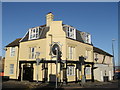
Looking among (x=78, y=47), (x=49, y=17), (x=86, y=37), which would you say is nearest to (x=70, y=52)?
(x=78, y=47)

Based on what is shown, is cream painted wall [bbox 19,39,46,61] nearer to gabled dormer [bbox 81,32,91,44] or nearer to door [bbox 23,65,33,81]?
door [bbox 23,65,33,81]

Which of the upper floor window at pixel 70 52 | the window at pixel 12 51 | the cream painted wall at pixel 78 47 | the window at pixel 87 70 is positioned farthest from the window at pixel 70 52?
the window at pixel 12 51

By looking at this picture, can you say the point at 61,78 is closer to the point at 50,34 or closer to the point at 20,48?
the point at 50,34

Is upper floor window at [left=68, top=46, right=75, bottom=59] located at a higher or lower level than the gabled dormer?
lower

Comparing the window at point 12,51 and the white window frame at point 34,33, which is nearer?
the white window frame at point 34,33

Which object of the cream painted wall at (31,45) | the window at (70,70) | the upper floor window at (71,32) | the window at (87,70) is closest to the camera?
the window at (70,70)

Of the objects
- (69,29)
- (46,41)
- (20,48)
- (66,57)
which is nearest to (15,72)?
(20,48)

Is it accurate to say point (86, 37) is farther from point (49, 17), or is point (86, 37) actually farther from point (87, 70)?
point (49, 17)

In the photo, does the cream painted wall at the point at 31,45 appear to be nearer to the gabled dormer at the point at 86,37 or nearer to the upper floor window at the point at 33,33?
the upper floor window at the point at 33,33

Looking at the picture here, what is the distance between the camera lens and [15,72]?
2211 centimetres

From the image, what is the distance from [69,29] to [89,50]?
20.1ft

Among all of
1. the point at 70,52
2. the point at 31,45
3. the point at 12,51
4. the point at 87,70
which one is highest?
the point at 31,45

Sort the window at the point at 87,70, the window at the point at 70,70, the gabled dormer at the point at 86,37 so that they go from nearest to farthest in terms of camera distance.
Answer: the window at the point at 70,70 → the window at the point at 87,70 → the gabled dormer at the point at 86,37

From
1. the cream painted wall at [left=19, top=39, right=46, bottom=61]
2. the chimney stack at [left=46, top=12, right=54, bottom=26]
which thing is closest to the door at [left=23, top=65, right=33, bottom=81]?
the cream painted wall at [left=19, top=39, right=46, bottom=61]
